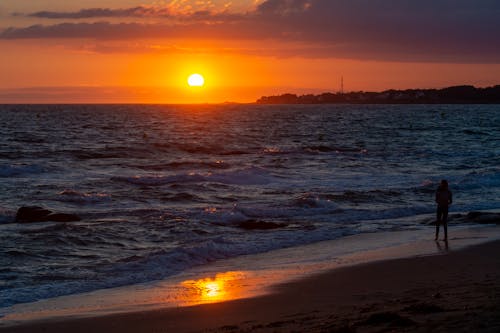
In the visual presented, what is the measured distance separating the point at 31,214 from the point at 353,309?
13737 millimetres

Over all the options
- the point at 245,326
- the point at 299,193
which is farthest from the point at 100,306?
the point at 299,193

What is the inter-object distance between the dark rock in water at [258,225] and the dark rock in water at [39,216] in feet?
15.6

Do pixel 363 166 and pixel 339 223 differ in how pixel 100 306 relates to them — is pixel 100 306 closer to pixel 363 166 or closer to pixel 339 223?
pixel 339 223

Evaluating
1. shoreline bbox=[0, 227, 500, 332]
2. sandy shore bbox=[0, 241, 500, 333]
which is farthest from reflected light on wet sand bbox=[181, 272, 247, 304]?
sandy shore bbox=[0, 241, 500, 333]

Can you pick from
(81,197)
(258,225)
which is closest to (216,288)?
(258,225)

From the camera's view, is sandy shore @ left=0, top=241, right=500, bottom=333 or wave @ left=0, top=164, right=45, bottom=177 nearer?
sandy shore @ left=0, top=241, right=500, bottom=333

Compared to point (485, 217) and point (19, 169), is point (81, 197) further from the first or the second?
point (485, 217)

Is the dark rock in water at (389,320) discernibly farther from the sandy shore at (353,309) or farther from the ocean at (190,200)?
the ocean at (190,200)

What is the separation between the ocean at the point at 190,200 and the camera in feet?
51.6

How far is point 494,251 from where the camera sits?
15.9m

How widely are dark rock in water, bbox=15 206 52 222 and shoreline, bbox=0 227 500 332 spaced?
7.61 metres

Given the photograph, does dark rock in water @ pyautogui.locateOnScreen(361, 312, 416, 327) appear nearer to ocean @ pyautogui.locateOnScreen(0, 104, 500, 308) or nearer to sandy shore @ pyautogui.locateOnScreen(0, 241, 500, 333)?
sandy shore @ pyautogui.locateOnScreen(0, 241, 500, 333)

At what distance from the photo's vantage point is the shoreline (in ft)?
33.9

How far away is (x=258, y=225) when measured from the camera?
69.3 ft
